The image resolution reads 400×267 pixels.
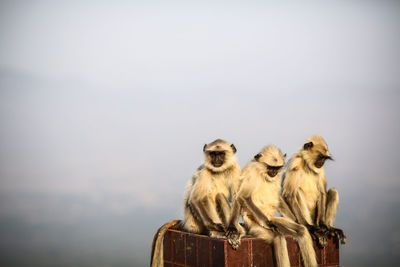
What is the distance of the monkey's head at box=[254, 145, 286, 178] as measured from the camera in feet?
25.9

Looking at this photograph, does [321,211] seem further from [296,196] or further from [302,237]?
[302,237]

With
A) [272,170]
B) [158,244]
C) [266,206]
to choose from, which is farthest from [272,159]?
[158,244]

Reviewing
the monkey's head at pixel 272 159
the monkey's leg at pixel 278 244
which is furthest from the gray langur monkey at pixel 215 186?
the monkey's leg at pixel 278 244

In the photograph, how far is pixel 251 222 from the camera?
7957 mm

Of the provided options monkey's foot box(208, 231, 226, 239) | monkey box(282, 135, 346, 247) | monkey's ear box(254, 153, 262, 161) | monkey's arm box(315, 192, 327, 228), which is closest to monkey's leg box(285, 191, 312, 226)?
monkey box(282, 135, 346, 247)

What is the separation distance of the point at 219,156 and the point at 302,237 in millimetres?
1171

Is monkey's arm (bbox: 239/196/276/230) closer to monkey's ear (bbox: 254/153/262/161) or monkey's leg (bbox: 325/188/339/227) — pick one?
monkey's ear (bbox: 254/153/262/161)

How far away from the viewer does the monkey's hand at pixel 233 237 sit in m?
7.54

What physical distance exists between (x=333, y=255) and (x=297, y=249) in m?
0.52

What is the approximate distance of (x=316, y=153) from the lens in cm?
844

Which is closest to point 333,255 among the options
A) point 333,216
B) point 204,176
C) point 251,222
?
point 333,216

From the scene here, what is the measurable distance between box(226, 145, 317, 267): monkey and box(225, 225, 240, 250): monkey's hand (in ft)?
0.13

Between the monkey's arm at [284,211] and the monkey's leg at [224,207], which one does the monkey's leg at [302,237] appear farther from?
the monkey's leg at [224,207]

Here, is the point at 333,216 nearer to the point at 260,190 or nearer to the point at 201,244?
the point at 260,190
